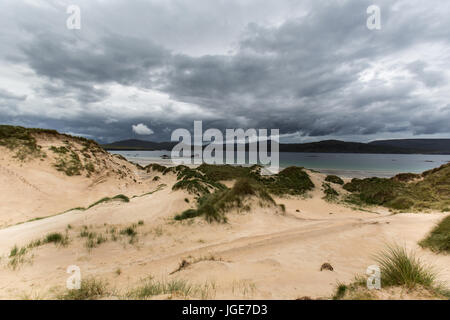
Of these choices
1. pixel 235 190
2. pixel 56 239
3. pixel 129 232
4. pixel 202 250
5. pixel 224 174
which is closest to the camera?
pixel 56 239

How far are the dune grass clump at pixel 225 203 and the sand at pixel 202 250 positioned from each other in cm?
53

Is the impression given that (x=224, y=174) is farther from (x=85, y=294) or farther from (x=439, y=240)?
(x=85, y=294)

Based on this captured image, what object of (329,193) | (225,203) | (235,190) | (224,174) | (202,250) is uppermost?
(224,174)

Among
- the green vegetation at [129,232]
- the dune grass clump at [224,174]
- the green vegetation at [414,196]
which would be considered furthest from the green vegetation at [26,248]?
the green vegetation at [414,196]

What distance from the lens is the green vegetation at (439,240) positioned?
7.19 meters

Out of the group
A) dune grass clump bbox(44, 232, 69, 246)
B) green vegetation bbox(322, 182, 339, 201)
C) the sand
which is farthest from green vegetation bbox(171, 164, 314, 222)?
dune grass clump bbox(44, 232, 69, 246)

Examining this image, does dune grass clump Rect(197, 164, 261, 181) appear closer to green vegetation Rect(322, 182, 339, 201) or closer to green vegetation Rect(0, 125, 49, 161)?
green vegetation Rect(322, 182, 339, 201)

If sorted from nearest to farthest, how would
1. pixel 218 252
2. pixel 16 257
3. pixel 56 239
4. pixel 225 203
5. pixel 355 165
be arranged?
pixel 16 257 < pixel 56 239 < pixel 218 252 < pixel 225 203 < pixel 355 165

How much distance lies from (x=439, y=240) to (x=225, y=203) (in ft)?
31.0

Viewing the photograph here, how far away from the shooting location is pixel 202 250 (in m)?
7.47

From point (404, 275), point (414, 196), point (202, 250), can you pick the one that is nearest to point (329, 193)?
point (414, 196)

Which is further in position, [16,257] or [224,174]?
[224,174]

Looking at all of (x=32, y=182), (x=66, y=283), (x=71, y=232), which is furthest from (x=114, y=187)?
(x=66, y=283)

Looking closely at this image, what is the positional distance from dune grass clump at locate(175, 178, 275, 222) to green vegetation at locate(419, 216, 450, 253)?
286 inches
